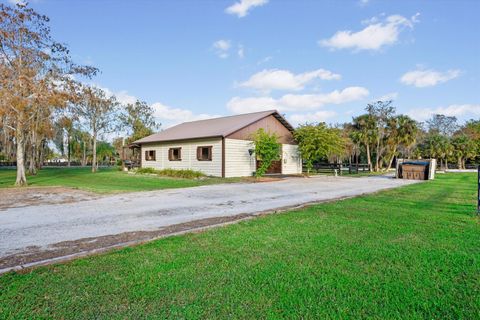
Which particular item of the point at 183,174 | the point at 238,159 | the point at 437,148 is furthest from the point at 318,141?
the point at 437,148

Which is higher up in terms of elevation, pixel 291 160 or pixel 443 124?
pixel 443 124

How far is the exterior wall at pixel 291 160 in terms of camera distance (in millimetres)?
24203

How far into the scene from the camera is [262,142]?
1798 centimetres

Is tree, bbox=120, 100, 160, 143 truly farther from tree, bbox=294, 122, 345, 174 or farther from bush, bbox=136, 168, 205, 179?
tree, bbox=294, 122, 345, 174

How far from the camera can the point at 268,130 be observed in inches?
878

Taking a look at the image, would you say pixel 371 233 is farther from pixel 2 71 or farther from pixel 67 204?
pixel 2 71

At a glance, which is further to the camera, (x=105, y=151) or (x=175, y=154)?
(x=105, y=151)

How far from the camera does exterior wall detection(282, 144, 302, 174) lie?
79.4ft

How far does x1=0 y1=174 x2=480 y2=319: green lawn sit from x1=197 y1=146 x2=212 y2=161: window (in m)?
15.5

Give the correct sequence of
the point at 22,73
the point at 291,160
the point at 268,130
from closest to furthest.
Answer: the point at 22,73, the point at 268,130, the point at 291,160

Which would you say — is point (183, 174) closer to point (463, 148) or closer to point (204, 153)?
point (204, 153)

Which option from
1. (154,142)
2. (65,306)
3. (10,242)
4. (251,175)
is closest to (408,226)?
(65,306)

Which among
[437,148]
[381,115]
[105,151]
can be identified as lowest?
[437,148]

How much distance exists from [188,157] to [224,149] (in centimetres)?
388
